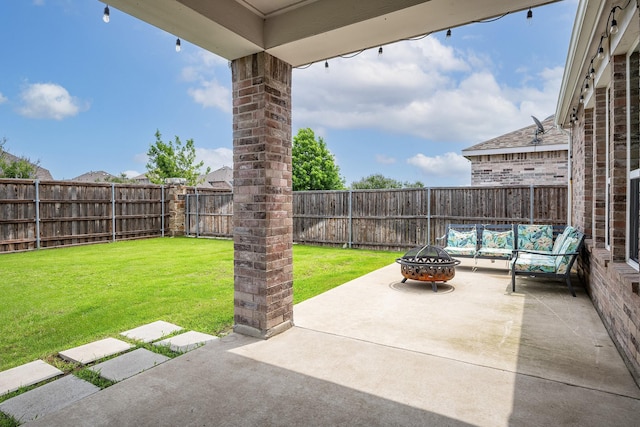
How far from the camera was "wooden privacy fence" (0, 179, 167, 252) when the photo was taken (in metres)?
10.1

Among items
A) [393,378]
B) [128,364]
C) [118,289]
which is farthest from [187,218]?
[393,378]

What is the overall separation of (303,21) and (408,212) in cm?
791

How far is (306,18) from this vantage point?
292 cm

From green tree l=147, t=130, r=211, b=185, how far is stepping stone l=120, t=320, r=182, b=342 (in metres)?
22.9

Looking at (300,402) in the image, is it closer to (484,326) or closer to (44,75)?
(484,326)

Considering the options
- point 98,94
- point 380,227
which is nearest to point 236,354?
point 380,227

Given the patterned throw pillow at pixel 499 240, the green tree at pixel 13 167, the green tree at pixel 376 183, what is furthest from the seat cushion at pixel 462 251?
the green tree at pixel 376 183

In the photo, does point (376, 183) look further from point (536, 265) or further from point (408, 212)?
point (536, 265)

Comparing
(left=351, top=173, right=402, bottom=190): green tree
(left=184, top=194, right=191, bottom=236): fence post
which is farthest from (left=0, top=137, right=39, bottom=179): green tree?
(left=351, top=173, right=402, bottom=190): green tree

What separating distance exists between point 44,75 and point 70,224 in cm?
2723

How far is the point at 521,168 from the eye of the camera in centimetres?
1127

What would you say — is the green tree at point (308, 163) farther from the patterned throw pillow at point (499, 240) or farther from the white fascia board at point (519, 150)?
the patterned throw pillow at point (499, 240)

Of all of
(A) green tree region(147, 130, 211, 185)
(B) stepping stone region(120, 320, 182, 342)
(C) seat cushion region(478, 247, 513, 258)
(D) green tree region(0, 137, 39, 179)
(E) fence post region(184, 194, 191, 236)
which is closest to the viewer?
(B) stepping stone region(120, 320, 182, 342)

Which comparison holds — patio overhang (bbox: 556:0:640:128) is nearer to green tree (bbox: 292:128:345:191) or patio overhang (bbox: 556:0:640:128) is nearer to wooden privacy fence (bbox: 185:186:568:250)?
wooden privacy fence (bbox: 185:186:568:250)
